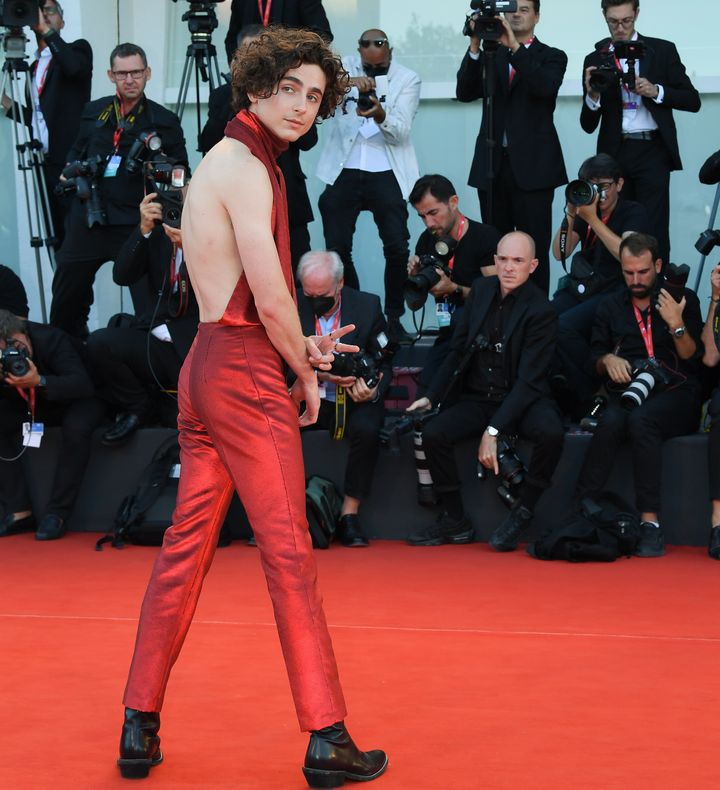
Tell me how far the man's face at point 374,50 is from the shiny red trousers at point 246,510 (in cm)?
431

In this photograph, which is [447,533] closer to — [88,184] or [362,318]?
[362,318]

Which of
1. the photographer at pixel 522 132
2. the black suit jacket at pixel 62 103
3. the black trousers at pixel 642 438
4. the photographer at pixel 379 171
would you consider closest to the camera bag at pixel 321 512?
the black trousers at pixel 642 438

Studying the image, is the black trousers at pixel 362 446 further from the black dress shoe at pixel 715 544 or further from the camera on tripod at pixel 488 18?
the camera on tripod at pixel 488 18

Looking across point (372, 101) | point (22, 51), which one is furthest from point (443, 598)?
point (22, 51)

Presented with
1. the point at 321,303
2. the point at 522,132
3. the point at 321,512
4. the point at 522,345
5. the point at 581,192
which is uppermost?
the point at 522,132

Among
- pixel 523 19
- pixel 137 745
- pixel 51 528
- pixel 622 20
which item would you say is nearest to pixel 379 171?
pixel 523 19

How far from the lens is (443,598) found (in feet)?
16.1

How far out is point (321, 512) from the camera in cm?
584

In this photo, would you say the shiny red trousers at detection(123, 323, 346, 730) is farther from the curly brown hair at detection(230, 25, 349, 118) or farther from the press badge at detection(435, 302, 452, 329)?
the press badge at detection(435, 302, 452, 329)

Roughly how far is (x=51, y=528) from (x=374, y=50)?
2946 millimetres

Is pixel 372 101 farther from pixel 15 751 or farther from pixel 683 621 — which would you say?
pixel 15 751

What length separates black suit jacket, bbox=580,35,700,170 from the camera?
21.9 feet

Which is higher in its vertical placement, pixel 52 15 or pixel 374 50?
pixel 52 15

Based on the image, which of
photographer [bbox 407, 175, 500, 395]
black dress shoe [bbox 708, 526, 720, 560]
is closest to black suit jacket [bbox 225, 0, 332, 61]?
photographer [bbox 407, 175, 500, 395]
